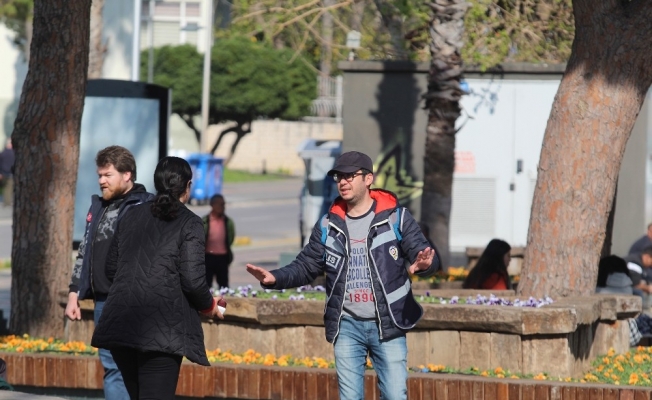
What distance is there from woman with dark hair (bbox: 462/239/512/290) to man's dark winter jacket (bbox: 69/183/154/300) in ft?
15.3

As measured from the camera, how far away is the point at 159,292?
231 inches

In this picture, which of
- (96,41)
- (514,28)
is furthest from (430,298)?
(96,41)

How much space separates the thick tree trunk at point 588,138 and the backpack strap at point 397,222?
3.15 m

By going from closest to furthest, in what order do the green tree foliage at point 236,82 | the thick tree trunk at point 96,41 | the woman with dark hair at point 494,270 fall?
the woman with dark hair at point 494,270
the thick tree trunk at point 96,41
the green tree foliage at point 236,82

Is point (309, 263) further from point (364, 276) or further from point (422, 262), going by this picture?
point (422, 262)

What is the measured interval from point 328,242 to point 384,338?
0.54 meters

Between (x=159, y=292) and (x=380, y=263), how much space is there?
Answer: 1.07m

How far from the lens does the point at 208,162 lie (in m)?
38.0

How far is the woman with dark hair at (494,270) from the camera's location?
1112 centimetres

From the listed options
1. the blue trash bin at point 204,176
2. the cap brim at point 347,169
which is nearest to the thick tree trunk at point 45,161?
the cap brim at point 347,169

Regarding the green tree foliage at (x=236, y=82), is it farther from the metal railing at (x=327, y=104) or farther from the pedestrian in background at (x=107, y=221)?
the pedestrian in background at (x=107, y=221)

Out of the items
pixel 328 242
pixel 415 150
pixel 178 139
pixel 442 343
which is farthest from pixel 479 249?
pixel 178 139

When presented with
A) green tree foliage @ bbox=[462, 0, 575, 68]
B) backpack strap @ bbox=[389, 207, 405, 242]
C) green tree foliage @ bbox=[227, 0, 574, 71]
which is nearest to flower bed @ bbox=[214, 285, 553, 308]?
backpack strap @ bbox=[389, 207, 405, 242]

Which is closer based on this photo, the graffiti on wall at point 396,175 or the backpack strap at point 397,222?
the backpack strap at point 397,222
